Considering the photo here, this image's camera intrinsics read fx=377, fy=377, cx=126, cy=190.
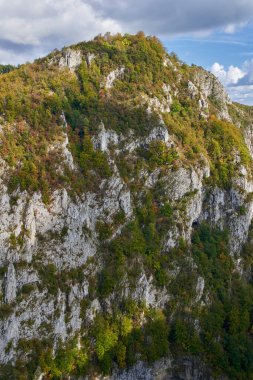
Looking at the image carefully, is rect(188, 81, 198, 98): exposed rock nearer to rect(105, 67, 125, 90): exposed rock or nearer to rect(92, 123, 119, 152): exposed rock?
rect(105, 67, 125, 90): exposed rock

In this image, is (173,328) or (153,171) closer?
(173,328)

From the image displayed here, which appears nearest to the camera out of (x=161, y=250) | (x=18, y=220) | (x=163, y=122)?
(x=18, y=220)

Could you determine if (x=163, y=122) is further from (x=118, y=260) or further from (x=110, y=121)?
(x=118, y=260)

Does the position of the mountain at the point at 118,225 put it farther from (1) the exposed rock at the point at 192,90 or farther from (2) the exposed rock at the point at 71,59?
(1) the exposed rock at the point at 192,90

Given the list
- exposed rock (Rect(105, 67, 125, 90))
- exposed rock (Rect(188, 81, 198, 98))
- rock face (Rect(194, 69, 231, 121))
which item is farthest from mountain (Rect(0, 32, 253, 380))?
rock face (Rect(194, 69, 231, 121))

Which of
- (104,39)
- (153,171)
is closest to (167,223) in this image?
Result: (153,171)

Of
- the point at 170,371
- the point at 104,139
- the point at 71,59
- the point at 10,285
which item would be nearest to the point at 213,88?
the point at 71,59

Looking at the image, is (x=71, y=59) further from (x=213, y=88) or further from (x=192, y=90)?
(x=213, y=88)

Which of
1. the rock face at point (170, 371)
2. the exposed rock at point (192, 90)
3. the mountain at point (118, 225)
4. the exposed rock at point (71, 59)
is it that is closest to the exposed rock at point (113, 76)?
the mountain at point (118, 225)
